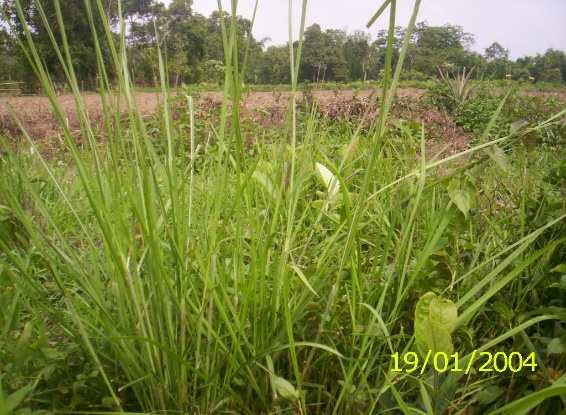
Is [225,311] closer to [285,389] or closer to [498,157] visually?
[285,389]

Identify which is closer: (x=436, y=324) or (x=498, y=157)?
(x=436, y=324)

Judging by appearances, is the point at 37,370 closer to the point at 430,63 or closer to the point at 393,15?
the point at 393,15

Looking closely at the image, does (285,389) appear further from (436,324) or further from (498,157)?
(498,157)

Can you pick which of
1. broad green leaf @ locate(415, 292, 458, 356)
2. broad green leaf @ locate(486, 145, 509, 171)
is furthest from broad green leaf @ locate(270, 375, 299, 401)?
broad green leaf @ locate(486, 145, 509, 171)

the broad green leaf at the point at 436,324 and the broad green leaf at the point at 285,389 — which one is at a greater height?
the broad green leaf at the point at 436,324

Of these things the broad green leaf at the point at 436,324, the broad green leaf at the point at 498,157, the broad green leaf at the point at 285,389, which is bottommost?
the broad green leaf at the point at 285,389

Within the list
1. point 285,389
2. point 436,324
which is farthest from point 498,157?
point 285,389

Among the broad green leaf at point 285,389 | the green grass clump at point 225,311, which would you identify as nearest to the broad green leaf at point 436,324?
the green grass clump at point 225,311

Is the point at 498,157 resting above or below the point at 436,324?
above

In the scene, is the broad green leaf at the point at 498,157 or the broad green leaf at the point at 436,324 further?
the broad green leaf at the point at 498,157

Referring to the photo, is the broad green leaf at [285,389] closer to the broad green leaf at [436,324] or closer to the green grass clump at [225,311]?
the green grass clump at [225,311]

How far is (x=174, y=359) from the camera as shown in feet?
1.76

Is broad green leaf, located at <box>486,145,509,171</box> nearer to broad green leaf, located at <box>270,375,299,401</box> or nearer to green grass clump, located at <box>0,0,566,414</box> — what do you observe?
green grass clump, located at <box>0,0,566,414</box>

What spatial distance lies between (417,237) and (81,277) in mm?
901
